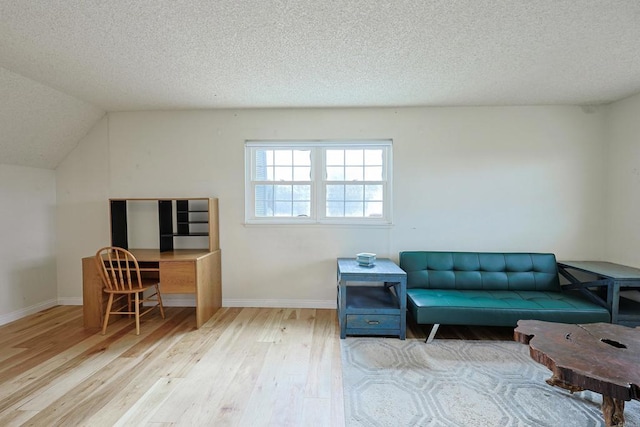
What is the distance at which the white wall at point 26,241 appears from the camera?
9.99 feet

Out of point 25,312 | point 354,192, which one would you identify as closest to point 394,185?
point 354,192

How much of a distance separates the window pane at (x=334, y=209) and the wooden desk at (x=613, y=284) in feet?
Result: 8.16

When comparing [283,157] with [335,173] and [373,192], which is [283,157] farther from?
[373,192]

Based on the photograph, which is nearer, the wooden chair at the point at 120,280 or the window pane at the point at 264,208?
the wooden chair at the point at 120,280

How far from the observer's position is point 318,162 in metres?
3.47

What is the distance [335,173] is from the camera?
3.50 m

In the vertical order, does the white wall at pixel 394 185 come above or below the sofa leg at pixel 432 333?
above

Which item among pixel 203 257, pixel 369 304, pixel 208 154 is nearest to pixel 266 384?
pixel 369 304

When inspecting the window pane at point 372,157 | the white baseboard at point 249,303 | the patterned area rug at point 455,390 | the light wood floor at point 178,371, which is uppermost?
the window pane at point 372,157

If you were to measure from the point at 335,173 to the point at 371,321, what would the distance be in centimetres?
177

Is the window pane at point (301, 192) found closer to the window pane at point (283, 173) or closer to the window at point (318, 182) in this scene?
the window at point (318, 182)

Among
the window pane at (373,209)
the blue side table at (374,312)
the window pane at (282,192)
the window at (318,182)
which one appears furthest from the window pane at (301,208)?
the blue side table at (374,312)

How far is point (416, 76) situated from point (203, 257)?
2.77 metres

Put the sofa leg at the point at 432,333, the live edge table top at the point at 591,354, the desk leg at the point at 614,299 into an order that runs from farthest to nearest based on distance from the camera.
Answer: the sofa leg at the point at 432,333 < the desk leg at the point at 614,299 < the live edge table top at the point at 591,354
